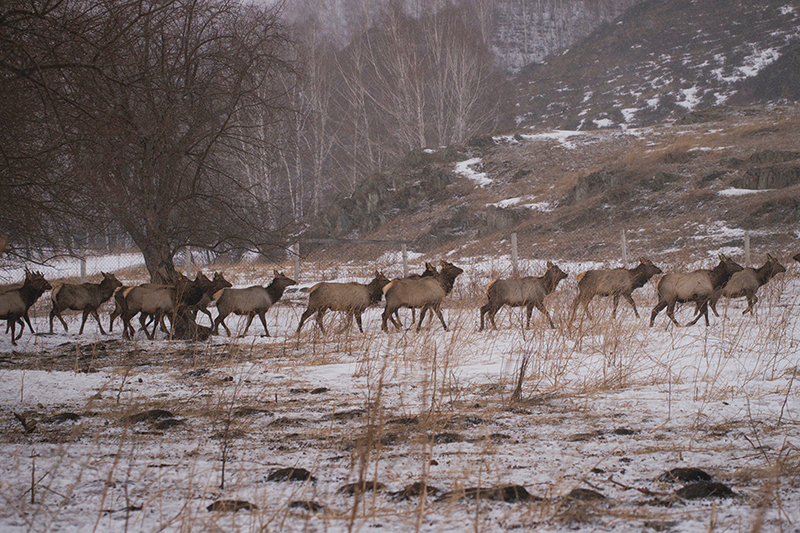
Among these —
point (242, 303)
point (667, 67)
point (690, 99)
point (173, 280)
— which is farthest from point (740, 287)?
point (667, 67)

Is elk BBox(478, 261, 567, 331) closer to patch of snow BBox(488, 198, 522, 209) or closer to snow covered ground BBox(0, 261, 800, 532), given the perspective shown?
snow covered ground BBox(0, 261, 800, 532)

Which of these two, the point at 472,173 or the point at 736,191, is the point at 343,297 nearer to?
the point at 736,191

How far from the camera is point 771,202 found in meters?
23.0

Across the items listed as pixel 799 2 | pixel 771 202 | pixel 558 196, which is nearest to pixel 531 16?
pixel 799 2

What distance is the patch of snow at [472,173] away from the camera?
121ft

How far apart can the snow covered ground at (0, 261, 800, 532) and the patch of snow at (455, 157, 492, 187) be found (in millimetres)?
31770

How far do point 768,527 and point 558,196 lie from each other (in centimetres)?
3043

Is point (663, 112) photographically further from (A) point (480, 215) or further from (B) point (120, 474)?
(B) point (120, 474)

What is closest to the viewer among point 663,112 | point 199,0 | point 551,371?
point 551,371

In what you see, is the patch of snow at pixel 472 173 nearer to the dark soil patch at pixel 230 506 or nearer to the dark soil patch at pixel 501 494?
the dark soil patch at pixel 501 494

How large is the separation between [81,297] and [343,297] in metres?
4.73

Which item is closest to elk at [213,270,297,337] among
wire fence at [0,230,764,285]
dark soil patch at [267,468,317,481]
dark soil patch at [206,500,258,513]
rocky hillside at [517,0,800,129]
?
wire fence at [0,230,764,285]

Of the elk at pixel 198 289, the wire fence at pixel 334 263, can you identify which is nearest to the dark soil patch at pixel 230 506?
the elk at pixel 198 289

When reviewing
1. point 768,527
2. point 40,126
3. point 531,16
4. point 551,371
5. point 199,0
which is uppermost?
point 531,16
